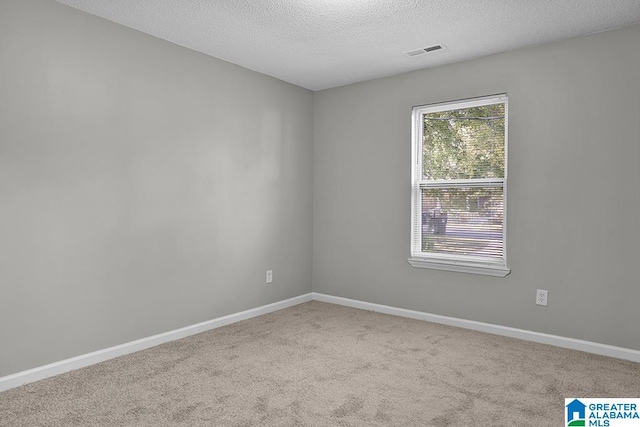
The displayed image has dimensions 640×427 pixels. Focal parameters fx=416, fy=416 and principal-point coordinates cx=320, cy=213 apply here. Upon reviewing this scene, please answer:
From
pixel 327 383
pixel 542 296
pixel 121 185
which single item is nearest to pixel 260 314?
pixel 327 383

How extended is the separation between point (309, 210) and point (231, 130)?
138 centimetres

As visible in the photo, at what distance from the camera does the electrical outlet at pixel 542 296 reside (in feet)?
10.9

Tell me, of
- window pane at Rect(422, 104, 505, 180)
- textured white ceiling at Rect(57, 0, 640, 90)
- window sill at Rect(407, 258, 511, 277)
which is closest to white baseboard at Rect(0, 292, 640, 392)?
window sill at Rect(407, 258, 511, 277)

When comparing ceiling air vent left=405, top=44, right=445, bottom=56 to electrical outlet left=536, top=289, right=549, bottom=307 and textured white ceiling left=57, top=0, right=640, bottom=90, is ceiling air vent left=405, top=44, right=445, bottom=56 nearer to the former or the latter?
textured white ceiling left=57, top=0, right=640, bottom=90

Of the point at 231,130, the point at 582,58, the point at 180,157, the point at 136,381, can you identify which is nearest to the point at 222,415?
the point at 136,381

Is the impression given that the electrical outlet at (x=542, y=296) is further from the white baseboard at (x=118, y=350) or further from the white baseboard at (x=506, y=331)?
the white baseboard at (x=118, y=350)

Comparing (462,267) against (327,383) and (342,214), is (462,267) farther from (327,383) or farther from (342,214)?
(327,383)

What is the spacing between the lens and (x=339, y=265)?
4.59m

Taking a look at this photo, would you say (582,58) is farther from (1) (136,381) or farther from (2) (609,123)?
(1) (136,381)

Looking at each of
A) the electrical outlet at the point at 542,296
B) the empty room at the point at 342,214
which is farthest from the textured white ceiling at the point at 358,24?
the electrical outlet at the point at 542,296

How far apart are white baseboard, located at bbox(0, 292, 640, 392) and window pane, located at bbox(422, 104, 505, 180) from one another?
1.32 metres

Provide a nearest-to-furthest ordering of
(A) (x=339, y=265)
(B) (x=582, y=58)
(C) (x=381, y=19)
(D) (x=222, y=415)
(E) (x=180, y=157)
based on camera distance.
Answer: (D) (x=222, y=415), (C) (x=381, y=19), (B) (x=582, y=58), (E) (x=180, y=157), (A) (x=339, y=265)

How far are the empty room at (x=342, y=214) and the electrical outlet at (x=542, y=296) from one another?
10mm

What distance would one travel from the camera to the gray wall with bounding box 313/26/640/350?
301 centimetres
